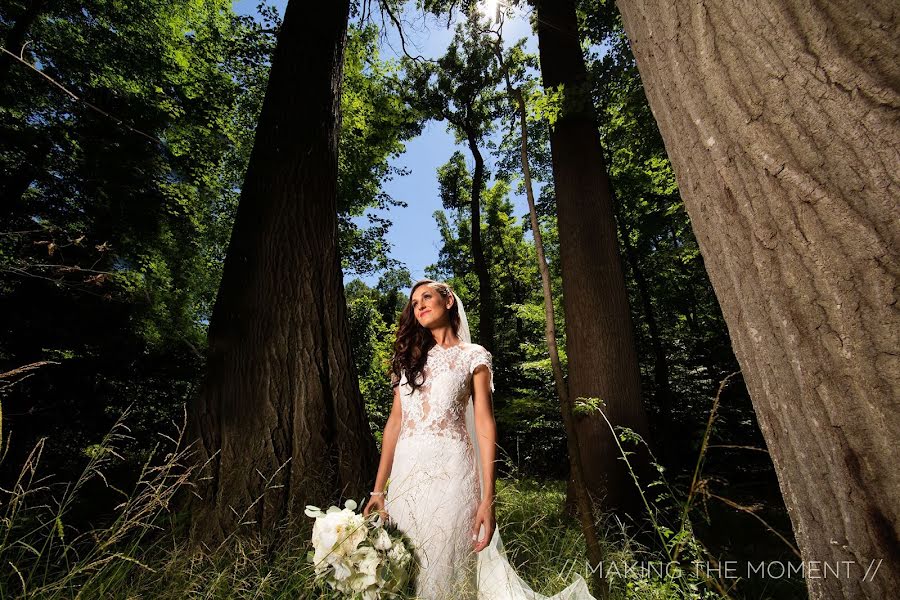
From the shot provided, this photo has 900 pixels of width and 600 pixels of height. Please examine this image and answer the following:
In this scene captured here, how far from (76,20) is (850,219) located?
1231cm

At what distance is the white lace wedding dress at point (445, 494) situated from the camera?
6.14 feet

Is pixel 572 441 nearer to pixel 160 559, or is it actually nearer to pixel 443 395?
pixel 443 395

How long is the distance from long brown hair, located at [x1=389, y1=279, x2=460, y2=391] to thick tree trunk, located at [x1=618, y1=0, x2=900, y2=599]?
1.68m

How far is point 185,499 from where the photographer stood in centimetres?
252

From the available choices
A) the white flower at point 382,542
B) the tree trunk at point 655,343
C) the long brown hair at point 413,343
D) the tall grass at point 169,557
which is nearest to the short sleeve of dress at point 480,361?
the long brown hair at point 413,343

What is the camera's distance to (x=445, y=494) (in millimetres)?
1950

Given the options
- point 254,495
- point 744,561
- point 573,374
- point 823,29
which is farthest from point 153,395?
point 823,29

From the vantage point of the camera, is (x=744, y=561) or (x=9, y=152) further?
(x=9, y=152)

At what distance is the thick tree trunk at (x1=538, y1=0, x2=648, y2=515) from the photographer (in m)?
4.03

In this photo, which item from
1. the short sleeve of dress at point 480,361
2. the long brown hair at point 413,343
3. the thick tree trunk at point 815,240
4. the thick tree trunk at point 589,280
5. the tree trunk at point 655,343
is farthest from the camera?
→ the tree trunk at point 655,343

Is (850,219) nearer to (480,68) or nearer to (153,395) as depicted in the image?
(153,395)

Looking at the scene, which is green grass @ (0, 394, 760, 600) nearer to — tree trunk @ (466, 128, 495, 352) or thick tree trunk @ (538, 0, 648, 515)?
thick tree trunk @ (538, 0, 648, 515)

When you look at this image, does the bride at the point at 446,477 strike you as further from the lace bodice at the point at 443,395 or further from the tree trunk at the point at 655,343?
the tree trunk at the point at 655,343

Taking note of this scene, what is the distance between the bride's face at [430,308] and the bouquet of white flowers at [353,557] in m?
1.11
